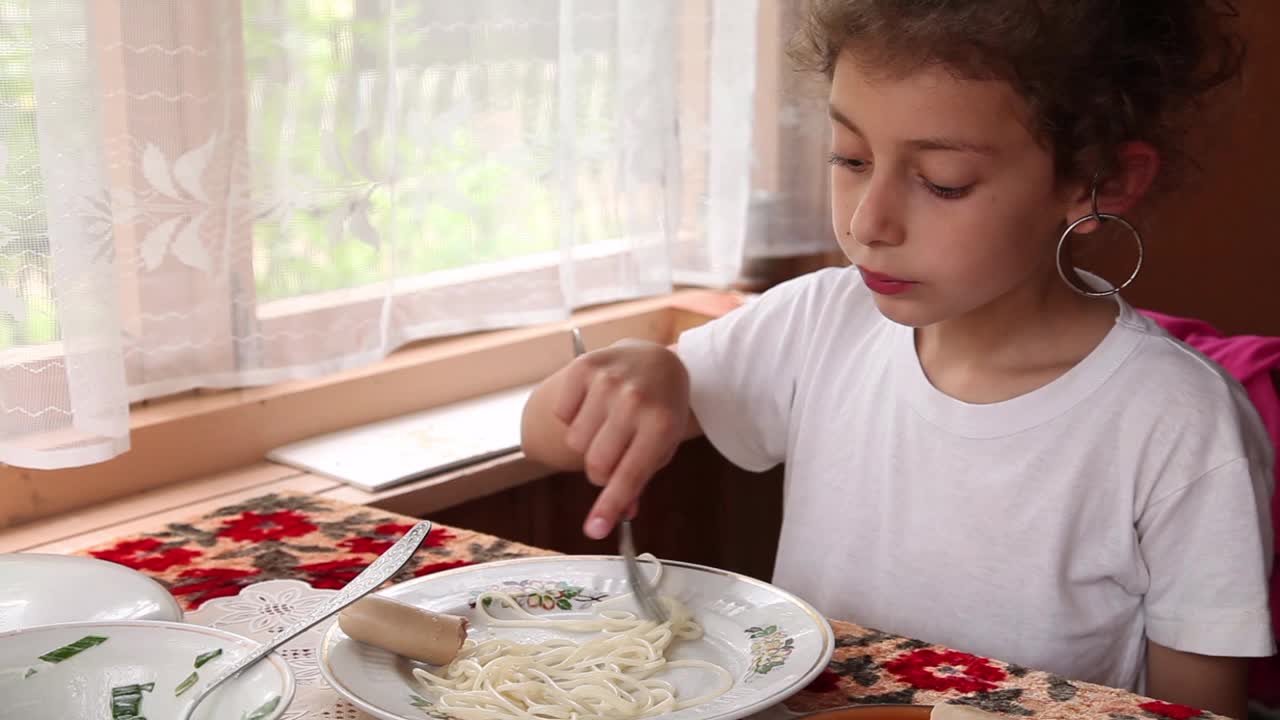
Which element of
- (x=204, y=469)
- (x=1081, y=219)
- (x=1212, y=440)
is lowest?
(x=204, y=469)

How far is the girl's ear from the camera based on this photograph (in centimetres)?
107

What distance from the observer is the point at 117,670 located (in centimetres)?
73

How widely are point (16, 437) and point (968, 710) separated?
0.94 metres

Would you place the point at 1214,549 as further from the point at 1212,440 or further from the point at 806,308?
the point at 806,308

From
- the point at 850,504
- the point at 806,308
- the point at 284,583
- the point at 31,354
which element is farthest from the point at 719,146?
the point at 284,583

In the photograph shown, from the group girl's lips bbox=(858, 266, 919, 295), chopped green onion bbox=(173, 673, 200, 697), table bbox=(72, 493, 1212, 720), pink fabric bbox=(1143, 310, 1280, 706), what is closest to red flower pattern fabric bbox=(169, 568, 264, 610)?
table bbox=(72, 493, 1212, 720)

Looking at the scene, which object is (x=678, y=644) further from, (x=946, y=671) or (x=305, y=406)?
(x=305, y=406)

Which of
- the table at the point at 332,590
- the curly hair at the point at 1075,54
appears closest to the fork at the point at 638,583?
the table at the point at 332,590

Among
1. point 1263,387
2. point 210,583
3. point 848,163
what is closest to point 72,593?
point 210,583

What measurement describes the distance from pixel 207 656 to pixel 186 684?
0.06 ft

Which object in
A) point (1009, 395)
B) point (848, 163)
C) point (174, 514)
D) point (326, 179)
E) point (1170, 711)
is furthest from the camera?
point (326, 179)

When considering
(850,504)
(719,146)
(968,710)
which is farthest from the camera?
(719,146)

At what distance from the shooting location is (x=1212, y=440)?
1.04 meters

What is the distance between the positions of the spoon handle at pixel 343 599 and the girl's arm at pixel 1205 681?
57cm
